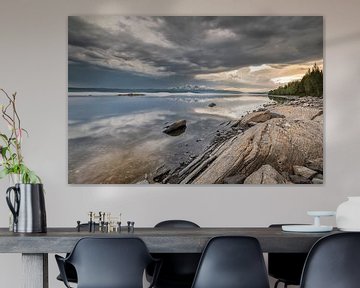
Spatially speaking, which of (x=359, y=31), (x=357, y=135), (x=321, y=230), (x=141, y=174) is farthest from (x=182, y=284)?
(x=359, y=31)

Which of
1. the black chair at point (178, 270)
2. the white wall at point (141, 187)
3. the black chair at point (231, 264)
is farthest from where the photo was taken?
the white wall at point (141, 187)

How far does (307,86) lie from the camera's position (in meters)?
5.57

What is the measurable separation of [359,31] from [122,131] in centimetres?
213

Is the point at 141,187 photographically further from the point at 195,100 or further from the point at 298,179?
the point at 298,179

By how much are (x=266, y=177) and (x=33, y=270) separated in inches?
102

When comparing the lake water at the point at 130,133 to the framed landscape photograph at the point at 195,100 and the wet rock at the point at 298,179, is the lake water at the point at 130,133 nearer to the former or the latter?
the framed landscape photograph at the point at 195,100

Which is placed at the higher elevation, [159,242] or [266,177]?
[266,177]

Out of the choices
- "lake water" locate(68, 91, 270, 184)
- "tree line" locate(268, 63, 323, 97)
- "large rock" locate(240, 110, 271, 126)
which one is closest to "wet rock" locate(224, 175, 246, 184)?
"lake water" locate(68, 91, 270, 184)

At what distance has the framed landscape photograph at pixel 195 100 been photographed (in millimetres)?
5461

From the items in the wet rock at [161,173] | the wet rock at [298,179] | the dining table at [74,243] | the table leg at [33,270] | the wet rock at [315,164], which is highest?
the wet rock at [315,164]

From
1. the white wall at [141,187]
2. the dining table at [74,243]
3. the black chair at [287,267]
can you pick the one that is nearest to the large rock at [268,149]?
the white wall at [141,187]

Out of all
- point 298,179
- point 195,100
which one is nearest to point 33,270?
point 195,100

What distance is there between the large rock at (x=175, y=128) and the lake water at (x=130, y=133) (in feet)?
0.10

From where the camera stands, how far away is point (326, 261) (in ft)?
10.5
